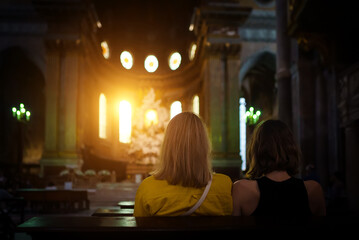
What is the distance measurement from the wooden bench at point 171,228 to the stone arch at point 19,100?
2611cm

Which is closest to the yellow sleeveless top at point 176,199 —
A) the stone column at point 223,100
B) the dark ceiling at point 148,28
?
the stone column at point 223,100

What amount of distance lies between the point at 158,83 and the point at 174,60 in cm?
271

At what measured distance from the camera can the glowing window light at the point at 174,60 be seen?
35688mm

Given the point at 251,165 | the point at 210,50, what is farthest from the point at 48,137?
the point at 251,165

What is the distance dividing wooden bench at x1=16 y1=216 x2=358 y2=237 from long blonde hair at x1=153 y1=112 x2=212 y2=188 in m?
0.45

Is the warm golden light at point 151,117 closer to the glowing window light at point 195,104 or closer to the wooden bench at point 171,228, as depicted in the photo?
the glowing window light at point 195,104

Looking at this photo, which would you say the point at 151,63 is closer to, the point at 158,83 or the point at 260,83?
the point at 158,83

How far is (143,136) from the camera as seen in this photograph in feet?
105

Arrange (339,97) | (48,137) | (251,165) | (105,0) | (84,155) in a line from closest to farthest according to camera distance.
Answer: (251,165) < (339,97) < (48,137) < (84,155) < (105,0)

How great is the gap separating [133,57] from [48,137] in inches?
593

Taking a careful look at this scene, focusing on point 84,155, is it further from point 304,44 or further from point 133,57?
point 304,44

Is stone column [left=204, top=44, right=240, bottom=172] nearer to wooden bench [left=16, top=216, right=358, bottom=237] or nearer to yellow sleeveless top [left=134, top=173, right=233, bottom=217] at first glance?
yellow sleeveless top [left=134, top=173, right=233, bottom=217]

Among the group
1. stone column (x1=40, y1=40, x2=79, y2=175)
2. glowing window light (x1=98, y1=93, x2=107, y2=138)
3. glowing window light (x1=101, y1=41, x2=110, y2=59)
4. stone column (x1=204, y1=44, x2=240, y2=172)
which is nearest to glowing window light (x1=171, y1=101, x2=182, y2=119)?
glowing window light (x1=98, y1=93, x2=107, y2=138)

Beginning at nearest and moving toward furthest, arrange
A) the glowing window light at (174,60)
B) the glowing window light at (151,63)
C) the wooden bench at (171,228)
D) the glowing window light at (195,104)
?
the wooden bench at (171,228)
the glowing window light at (195,104)
the glowing window light at (174,60)
the glowing window light at (151,63)
